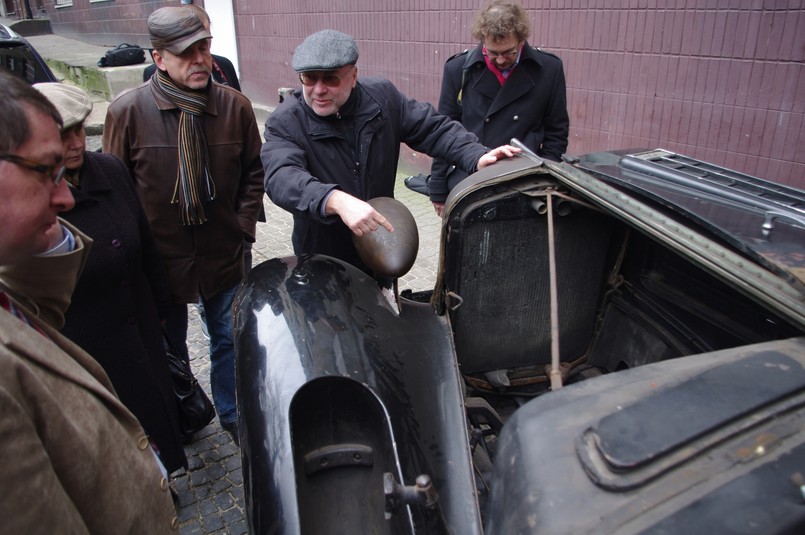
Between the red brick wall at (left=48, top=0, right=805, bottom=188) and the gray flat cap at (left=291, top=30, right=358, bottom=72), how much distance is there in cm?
339

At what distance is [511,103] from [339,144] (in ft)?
4.42

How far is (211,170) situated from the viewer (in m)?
2.78

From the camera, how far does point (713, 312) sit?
2178mm

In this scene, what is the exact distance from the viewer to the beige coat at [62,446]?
3.20ft

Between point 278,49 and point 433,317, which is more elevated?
point 278,49

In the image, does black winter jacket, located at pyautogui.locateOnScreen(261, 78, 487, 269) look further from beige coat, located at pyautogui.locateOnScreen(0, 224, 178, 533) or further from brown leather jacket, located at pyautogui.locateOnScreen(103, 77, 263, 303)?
beige coat, located at pyautogui.locateOnScreen(0, 224, 178, 533)

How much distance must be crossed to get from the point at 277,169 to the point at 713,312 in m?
1.72

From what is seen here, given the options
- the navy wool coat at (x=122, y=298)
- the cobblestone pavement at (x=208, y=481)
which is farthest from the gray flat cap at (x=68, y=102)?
the cobblestone pavement at (x=208, y=481)

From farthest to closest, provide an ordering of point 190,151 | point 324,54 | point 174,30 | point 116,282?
point 190,151 < point 174,30 < point 324,54 < point 116,282

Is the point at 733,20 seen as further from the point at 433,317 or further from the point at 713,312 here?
the point at 433,317

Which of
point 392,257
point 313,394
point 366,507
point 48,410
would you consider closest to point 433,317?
point 392,257

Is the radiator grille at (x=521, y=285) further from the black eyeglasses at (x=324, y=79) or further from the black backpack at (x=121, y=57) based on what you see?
the black backpack at (x=121, y=57)

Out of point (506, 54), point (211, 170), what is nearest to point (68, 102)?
point (211, 170)

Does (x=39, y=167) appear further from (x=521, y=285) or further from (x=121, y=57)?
(x=121, y=57)
